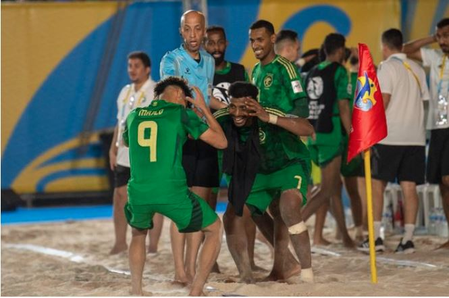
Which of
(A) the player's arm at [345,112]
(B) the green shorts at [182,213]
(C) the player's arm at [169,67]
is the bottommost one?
(B) the green shorts at [182,213]

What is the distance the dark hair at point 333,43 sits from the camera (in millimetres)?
11492

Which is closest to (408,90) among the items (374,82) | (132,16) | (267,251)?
(267,251)

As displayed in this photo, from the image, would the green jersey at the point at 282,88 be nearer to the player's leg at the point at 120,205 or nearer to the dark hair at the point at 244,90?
the dark hair at the point at 244,90

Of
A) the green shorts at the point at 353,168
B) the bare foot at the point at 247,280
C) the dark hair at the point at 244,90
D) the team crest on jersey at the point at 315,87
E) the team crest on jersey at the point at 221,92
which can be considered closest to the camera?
the dark hair at the point at 244,90

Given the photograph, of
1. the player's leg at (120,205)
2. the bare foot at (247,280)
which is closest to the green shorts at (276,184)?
the bare foot at (247,280)

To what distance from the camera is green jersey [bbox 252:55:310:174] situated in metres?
8.87

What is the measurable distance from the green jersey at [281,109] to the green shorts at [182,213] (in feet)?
3.29

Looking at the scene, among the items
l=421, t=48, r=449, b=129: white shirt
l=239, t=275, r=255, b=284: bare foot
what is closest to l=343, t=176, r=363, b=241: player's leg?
l=421, t=48, r=449, b=129: white shirt

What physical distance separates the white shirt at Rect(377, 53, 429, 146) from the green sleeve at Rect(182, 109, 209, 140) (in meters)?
3.69

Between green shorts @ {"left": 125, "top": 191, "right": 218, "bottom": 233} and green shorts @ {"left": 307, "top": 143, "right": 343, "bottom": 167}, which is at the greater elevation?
green shorts @ {"left": 307, "top": 143, "right": 343, "bottom": 167}

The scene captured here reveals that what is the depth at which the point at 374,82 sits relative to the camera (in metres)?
8.33

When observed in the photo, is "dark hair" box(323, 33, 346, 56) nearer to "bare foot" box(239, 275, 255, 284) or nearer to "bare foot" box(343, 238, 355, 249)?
"bare foot" box(343, 238, 355, 249)

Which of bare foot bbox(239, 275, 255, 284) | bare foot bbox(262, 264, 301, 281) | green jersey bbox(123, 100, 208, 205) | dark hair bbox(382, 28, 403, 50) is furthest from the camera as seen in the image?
dark hair bbox(382, 28, 403, 50)

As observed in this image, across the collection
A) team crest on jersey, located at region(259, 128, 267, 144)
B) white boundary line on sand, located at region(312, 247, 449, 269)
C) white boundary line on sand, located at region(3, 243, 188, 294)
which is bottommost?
white boundary line on sand, located at region(3, 243, 188, 294)
